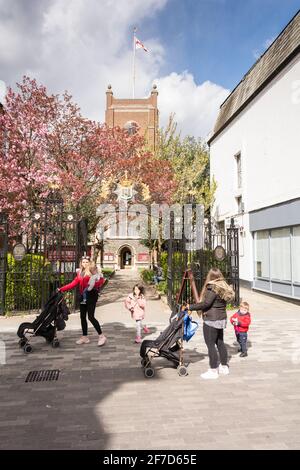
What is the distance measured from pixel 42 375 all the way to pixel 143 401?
1.99 metres

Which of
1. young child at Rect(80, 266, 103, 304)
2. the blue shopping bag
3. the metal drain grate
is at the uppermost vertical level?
young child at Rect(80, 266, 103, 304)

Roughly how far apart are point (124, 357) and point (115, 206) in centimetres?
1205

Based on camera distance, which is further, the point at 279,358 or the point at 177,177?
the point at 177,177

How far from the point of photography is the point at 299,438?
144 inches

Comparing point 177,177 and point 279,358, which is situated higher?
point 177,177

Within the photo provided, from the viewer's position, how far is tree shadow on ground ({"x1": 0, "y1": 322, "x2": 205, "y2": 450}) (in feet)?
12.3

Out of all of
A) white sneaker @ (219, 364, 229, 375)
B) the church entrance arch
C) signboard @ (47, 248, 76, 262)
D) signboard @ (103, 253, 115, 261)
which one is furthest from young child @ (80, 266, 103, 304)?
the church entrance arch

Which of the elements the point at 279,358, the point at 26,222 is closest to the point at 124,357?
the point at 279,358

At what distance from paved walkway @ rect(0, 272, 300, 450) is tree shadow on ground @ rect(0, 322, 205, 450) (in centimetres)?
1

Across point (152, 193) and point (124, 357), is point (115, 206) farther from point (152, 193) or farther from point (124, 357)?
point (124, 357)

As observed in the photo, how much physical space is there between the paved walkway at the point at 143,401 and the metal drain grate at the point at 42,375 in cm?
12

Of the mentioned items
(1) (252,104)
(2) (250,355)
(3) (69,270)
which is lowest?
(2) (250,355)

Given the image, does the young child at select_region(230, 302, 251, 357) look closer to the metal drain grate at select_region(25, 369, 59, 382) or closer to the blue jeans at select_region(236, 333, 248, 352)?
the blue jeans at select_region(236, 333, 248, 352)

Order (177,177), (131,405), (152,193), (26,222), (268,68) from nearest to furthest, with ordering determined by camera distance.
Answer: (131,405)
(26,222)
(268,68)
(152,193)
(177,177)
